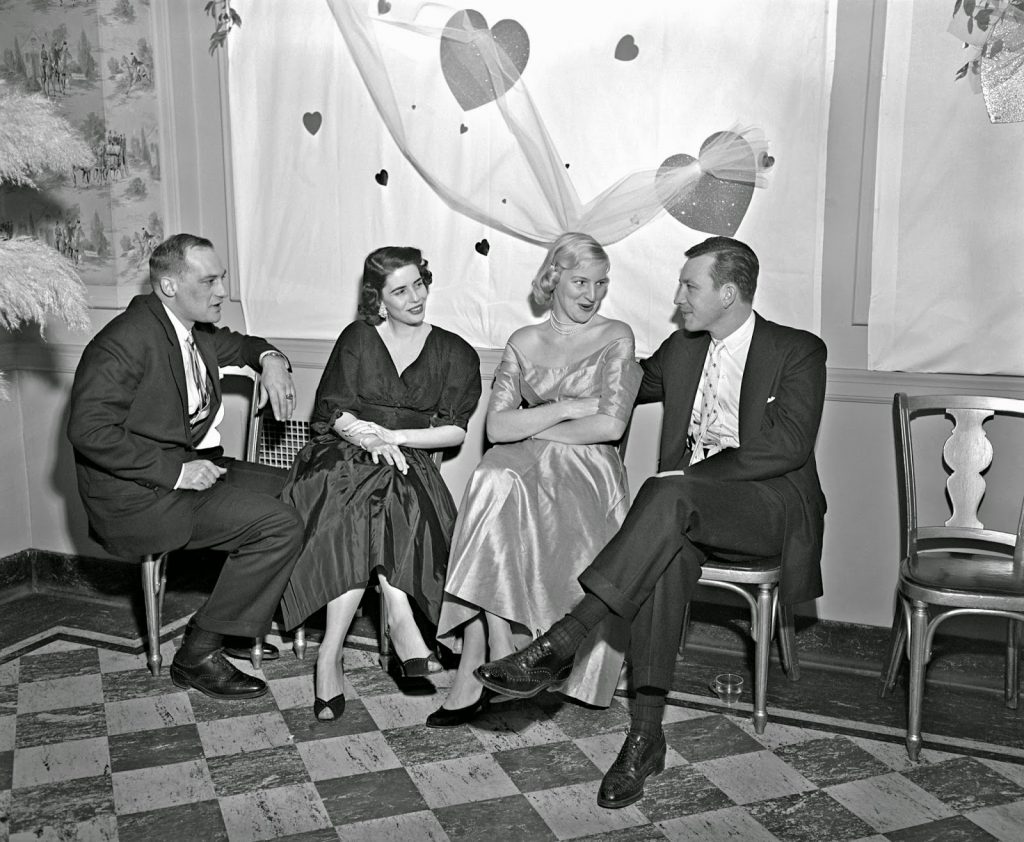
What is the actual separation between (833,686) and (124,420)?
236 centimetres

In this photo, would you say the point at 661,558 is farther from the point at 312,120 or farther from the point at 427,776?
the point at 312,120

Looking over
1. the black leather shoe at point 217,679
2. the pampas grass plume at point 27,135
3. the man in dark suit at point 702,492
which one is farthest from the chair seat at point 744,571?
the pampas grass plume at point 27,135

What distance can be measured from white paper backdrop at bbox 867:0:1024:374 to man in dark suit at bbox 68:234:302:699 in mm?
2022

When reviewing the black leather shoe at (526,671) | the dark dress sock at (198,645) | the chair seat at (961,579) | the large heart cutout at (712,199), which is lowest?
the dark dress sock at (198,645)

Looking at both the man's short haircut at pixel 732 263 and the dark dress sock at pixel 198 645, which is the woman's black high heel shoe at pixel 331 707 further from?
the man's short haircut at pixel 732 263

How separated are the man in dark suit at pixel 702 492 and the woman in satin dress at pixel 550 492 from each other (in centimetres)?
21

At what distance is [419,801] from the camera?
2676 mm

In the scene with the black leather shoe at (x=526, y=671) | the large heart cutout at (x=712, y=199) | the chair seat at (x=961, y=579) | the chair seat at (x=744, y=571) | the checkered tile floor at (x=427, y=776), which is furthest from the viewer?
the large heart cutout at (x=712, y=199)

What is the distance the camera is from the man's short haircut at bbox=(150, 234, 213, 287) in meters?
3.36

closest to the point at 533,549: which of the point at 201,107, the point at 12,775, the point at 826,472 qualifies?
the point at 826,472

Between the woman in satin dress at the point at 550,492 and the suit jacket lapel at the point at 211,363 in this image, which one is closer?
the woman in satin dress at the point at 550,492

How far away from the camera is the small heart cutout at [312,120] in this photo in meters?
3.97

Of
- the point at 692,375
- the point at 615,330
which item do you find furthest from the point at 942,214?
the point at 615,330

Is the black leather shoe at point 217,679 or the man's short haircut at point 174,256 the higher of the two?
the man's short haircut at point 174,256
